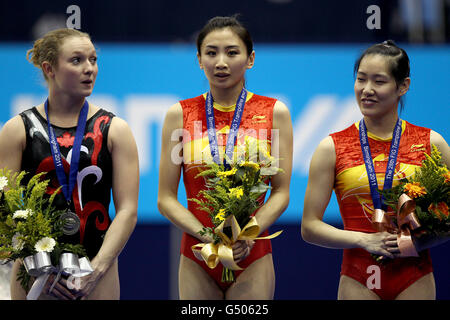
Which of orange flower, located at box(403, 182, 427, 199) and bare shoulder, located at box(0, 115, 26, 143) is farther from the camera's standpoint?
bare shoulder, located at box(0, 115, 26, 143)

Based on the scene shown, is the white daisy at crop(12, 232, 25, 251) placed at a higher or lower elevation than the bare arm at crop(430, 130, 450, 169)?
lower

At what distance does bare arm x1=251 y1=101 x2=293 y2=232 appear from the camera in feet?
10.6

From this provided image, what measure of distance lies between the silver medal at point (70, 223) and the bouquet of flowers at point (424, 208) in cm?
132

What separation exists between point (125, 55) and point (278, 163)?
2.00m

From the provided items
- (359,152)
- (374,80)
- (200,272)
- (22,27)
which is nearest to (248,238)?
(200,272)

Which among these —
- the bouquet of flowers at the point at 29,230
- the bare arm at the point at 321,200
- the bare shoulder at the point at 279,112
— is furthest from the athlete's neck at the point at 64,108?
the bare arm at the point at 321,200

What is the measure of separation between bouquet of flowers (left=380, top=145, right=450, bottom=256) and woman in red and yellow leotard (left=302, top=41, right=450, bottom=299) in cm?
11

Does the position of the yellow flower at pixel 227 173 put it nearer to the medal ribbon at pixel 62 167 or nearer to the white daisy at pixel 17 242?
the medal ribbon at pixel 62 167

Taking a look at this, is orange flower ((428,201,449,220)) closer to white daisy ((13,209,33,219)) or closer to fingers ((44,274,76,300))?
fingers ((44,274,76,300))

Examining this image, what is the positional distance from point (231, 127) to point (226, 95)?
0.18 metres

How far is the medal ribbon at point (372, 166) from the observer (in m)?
3.22

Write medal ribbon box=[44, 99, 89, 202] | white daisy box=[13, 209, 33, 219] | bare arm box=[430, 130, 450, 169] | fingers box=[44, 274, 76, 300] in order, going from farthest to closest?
bare arm box=[430, 130, 450, 169] < medal ribbon box=[44, 99, 89, 202] < fingers box=[44, 274, 76, 300] < white daisy box=[13, 209, 33, 219]

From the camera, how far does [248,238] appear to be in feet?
9.96

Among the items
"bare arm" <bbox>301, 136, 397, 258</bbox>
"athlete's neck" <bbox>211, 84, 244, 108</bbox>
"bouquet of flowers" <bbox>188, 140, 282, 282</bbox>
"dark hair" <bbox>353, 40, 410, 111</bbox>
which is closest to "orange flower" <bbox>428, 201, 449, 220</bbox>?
"bare arm" <bbox>301, 136, 397, 258</bbox>
